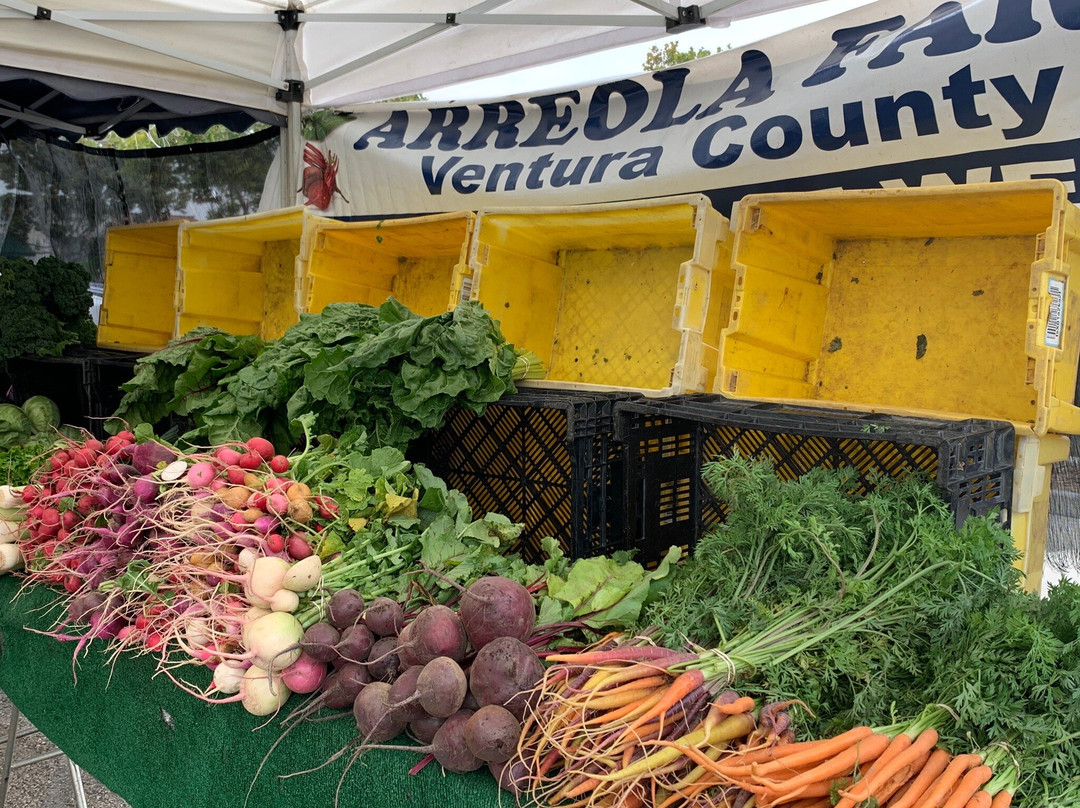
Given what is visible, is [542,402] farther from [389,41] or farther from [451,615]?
[389,41]

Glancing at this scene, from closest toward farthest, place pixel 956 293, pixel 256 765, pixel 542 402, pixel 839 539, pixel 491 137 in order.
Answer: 1. pixel 839 539
2. pixel 256 765
3. pixel 542 402
4. pixel 956 293
5. pixel 491 137

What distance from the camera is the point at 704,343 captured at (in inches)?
118

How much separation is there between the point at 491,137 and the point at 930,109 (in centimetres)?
244

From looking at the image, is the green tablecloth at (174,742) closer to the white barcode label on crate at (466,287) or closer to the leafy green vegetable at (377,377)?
the leafy green vegetable at (377,377)

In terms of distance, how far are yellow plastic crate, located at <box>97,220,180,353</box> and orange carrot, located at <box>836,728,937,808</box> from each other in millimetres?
5665

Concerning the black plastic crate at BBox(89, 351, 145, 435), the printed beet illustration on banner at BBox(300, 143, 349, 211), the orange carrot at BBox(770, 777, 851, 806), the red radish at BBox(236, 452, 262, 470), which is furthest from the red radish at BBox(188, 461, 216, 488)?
the printed beet illustration on banner at BBox(300, 143, 349, 211)

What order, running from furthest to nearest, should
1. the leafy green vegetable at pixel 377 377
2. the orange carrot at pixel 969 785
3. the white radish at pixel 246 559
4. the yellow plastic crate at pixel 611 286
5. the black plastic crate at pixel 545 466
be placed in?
the yellow plastic crate at pixel 611 286 → the leafy green vegetable at pixel 377 377 → the black plastic crate at pixel 545 466 → the white radish at pixel 246 559 → the orange carrot at pixel 969 785

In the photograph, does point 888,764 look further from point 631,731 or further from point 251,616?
point 251,616

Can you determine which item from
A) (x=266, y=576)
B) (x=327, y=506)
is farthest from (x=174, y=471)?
(x=266, y=576)

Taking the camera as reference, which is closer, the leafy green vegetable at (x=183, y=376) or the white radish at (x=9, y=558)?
the white radish at (x=9, y=558)

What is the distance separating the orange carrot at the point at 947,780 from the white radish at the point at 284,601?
1410 mm

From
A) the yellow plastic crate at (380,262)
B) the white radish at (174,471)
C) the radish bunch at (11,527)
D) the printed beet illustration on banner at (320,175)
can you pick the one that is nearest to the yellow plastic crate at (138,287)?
the printed beet illustration on banner at (320,175)

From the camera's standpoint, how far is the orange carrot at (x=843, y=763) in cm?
114

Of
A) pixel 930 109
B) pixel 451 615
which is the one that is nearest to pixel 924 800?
pixel 451 615
